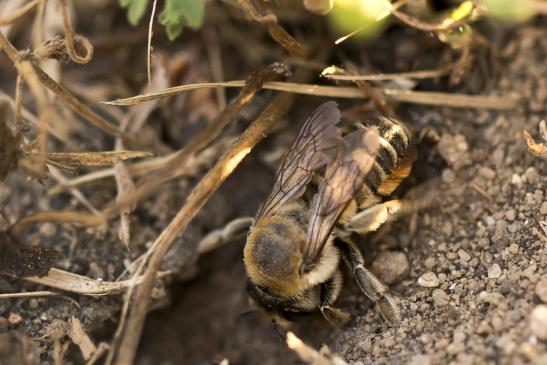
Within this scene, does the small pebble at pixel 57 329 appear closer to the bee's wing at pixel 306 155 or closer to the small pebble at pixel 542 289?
the bee's wing at pixel 306 155

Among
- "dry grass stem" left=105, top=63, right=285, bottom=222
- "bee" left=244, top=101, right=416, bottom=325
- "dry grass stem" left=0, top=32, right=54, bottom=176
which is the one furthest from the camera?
"bee" left=244, top=101, right=416, bottom=325

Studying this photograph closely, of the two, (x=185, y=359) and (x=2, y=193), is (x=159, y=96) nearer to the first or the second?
(x=2, y=193)

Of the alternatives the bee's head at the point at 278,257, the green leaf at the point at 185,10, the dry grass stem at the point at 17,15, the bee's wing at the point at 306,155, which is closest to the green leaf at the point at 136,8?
the green leaf at the point at 185,10

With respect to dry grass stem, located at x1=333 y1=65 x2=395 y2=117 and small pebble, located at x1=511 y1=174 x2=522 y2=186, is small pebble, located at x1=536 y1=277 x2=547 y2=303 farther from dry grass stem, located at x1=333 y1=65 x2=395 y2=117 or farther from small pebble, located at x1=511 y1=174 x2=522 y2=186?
dry grass stem, located at x1=333 y1=65 x2=395 y2=117

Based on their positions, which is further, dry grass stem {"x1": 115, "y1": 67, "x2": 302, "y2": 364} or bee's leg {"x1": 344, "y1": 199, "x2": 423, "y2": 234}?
bee's leg {"x1": 344, "y1": 199, "x2": 423, "y2": 234}

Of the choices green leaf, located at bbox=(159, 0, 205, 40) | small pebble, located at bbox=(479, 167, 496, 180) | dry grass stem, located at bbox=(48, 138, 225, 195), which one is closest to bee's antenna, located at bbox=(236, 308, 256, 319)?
dry grass stem, located at bbox=(48, 138, 225, 195)

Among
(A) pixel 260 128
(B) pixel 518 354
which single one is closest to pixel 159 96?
(A) pixel 260 128

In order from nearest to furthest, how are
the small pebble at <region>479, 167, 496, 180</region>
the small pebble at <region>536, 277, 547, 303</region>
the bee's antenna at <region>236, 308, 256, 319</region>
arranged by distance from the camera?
the small pebble at <region>536, 277, 547, 303</region> < the small pebble at <region>479, 167, 496, 180</region> < the bee's antenna at <region>236, 308, 256, 319</region>
